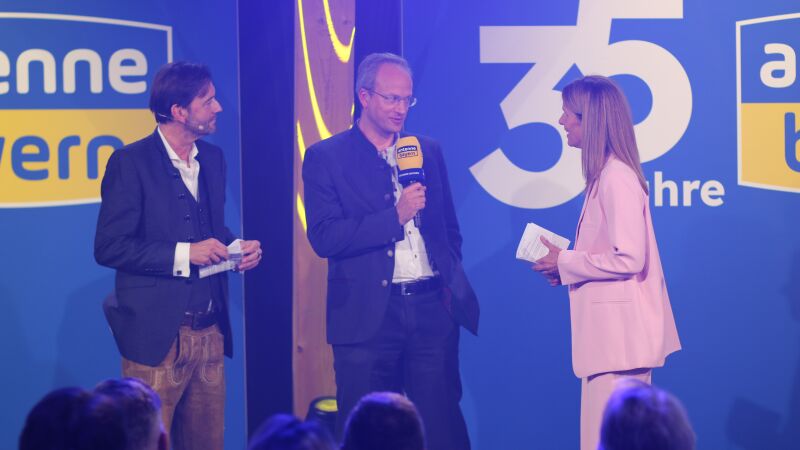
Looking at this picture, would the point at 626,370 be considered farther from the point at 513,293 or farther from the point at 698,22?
the point at 698,22

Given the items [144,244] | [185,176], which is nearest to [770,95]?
[185,176]

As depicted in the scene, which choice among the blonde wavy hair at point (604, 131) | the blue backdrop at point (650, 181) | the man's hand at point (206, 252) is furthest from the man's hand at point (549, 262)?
the man's hand at point (206, 252)

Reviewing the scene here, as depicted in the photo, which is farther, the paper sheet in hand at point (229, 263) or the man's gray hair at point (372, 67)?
the man's gray hair at point (372, 67)

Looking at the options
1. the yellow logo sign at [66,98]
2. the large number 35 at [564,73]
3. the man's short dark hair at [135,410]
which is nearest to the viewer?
the man's short dark hair at [135,410]

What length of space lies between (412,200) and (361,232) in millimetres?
283

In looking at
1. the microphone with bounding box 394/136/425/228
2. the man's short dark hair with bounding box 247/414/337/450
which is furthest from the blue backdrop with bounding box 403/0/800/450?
the man's short dark hair with bounding box 247/414/337/450

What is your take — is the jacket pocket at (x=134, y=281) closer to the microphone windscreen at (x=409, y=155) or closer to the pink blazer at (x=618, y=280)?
the microphone windscreen at (x=409, y=155)

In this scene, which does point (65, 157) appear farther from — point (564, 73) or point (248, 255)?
point (564, 73)

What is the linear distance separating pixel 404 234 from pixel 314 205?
Result: 410mm

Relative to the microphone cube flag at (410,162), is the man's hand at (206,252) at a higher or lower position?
lower

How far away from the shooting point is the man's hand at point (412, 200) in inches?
157

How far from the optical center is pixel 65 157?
4625 millimetres

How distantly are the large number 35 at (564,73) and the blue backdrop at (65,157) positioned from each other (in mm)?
1361

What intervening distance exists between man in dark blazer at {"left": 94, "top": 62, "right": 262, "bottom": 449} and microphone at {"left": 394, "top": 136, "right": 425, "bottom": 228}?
0.68 m
